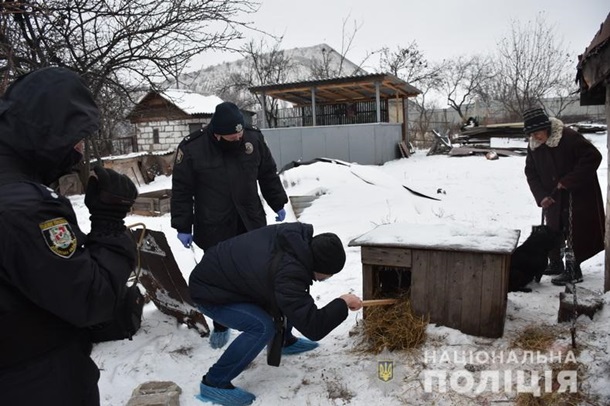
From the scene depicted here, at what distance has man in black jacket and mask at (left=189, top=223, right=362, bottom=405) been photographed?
7.74 feet

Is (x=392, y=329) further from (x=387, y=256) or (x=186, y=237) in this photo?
(x=186, y=237)

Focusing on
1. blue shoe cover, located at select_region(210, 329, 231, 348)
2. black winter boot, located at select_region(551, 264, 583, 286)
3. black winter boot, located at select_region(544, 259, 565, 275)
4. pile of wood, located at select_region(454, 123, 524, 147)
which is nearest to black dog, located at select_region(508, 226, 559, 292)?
black winter boot, located at select_region(551, 264, 583, 286)

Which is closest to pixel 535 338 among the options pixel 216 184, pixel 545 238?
pixel 545 238

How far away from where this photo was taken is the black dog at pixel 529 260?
12.4 feet

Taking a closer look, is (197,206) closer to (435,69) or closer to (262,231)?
(262,231)

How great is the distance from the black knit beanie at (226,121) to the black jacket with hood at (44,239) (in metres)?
1.79

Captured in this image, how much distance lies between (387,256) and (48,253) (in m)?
2.31

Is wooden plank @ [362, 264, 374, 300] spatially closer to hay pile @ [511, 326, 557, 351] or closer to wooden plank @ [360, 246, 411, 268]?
wooden plank @ [360, 246, 411, 268]

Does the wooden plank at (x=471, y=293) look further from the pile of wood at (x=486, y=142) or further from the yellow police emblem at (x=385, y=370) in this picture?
the pile of wood at (x=486, y=142)

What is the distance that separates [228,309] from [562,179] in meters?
3.07

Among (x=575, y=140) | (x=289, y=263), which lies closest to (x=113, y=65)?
(x=289, y=263)

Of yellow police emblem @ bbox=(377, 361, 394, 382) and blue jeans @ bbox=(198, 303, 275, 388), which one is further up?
blue jeans @ bbox=(198, 303, 275, 388)

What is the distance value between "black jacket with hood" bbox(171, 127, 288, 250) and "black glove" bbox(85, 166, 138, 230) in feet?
5.97

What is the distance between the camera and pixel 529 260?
3.82 m
